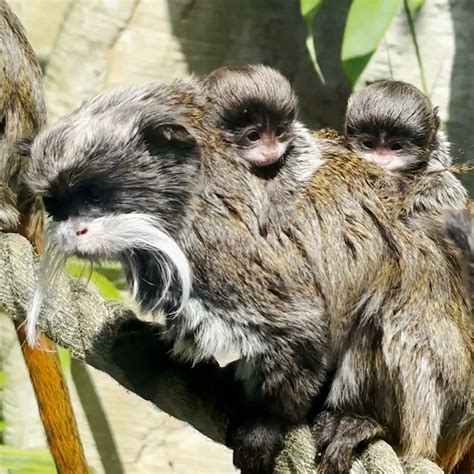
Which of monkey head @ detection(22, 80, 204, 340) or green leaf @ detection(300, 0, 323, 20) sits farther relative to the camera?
green leaf @ detection(300, 0, 323, 20)

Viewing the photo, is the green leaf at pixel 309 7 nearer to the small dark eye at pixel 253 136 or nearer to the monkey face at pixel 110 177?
the small dark eye at pixel 253 136

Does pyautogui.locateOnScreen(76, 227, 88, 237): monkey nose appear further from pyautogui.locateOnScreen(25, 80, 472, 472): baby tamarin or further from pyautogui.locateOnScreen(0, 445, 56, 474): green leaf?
pyautogui.locateOnScreen(0, 445, 56, 474): green leaf

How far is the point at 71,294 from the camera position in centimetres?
310

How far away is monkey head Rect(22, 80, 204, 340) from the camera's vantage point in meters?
2.62

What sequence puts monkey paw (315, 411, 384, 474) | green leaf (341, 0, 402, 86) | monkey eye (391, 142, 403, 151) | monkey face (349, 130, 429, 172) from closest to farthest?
monkey paw (315, 411, 384, 474), monkey face (349, 130, 429, 172), monkey eye (391, 142, 403, 151), green leaf (341, 0, 402, 86)

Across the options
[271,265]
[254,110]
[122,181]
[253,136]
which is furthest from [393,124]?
[122,181]

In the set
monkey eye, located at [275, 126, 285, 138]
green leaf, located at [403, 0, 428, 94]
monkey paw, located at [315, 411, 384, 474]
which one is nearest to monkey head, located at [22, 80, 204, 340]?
monkey eye, located at [275, 126, 285, 138]

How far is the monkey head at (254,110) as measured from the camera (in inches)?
110

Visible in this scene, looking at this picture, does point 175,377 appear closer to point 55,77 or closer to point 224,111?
point 224,111

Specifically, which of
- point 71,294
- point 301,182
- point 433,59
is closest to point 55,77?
point 433,59

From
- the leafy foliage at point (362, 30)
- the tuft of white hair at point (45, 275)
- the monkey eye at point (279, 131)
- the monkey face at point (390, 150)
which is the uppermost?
the leafy foliage at point (362, 30)

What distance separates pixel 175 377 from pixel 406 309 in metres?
0.62

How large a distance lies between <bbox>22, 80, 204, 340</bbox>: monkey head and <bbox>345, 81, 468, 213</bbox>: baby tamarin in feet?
1.91

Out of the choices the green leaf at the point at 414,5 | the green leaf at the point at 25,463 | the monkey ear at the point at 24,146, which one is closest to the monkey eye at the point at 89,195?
the monkey ear at the point at 24,146
